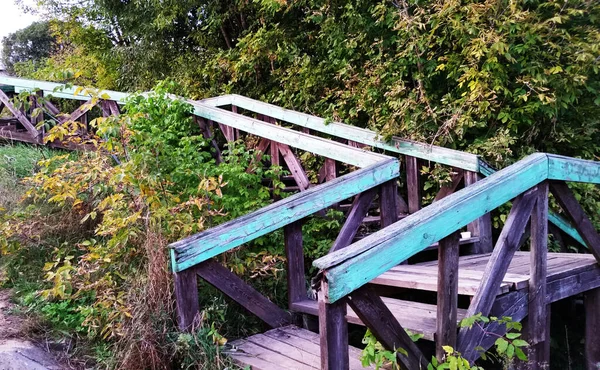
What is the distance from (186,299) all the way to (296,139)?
7.73 ft

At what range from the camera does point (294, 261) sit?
346 cm

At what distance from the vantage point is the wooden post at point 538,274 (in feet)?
9.52

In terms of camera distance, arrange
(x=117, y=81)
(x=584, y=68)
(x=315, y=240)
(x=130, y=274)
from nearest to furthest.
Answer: (x=130, y=274)
(x=584, y=68)
(x=315, y=240)
(x=117, y=81)

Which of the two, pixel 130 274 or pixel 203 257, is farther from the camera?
pixel 130 274

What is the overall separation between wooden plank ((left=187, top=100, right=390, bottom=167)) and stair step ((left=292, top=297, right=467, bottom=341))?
138 centimetres

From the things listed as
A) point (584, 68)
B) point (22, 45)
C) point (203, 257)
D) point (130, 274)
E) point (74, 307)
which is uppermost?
point (22, 45)

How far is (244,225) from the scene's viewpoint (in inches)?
121

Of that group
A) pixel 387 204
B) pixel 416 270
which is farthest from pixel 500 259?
pixel 387 204

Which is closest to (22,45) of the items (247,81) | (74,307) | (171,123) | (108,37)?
(108,37)

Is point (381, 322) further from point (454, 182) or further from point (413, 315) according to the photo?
point (454, 182)

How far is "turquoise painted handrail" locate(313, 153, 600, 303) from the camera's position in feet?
6.47

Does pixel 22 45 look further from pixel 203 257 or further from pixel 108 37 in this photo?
pixel 203 257

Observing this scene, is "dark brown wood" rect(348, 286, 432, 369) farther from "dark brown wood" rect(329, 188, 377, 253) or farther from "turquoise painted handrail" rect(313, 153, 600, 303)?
"dark brown wood" rect(329, 188, 377, 253)

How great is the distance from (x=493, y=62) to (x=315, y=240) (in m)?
2.39
